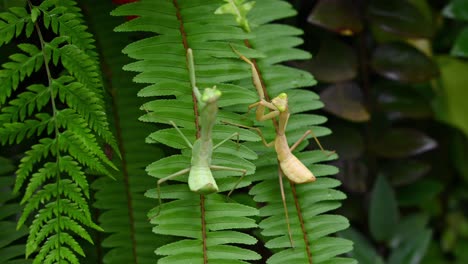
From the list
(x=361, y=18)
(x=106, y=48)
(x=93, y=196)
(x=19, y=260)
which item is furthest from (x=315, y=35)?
(x=19, y=260)

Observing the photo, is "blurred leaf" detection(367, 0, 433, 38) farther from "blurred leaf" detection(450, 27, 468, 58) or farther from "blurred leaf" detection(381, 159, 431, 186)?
"blurred leaf" detection(381, 159, 431, 186)

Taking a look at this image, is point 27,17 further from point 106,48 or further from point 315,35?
point 315,35

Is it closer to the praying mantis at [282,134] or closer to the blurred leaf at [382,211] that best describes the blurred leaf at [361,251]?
the blurred leaf at [382,211]

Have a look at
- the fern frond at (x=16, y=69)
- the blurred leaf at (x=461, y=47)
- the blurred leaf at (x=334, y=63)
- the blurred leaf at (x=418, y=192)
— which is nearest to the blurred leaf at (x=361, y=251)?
the blurred leaf at (x=418, y=192)

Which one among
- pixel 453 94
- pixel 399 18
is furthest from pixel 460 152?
pixel 399 18

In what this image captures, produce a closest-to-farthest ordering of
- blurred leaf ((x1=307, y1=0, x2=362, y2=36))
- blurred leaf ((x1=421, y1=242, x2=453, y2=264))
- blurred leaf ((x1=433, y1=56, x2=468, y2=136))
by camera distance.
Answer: blurred leaf ((x1=307, y1=0, x2=362, y2=36)), blurred leaf ((x1=433, y1=56, x2=468, y2=136)), blurred leaf ((x1=421, y1=242, x2=453, y2=264))

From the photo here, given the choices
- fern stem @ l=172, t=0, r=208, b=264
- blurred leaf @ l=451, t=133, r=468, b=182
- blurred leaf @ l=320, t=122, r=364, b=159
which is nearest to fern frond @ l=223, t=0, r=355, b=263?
fern stem @ l=172, t=0, r=208, b=264

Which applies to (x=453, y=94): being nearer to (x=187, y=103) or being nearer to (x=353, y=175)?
(x=353, y=175)

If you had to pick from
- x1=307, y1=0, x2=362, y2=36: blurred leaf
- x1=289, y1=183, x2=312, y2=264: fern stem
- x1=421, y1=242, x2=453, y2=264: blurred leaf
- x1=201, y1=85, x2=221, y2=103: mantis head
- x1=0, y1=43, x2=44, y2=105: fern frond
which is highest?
x1=0, y1=43, x2=44, y2=105: fern frond
